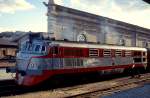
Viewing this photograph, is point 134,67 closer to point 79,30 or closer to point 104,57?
point 104,57

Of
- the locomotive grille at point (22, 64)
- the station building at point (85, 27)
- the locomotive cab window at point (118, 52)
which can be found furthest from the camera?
the station building at point (85, 27)

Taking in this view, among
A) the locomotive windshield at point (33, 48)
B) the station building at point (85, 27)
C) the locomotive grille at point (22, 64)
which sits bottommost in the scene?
the locomotive grille at point (22, 64)

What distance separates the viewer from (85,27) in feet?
92.8

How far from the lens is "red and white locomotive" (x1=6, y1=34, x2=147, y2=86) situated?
14453 mm

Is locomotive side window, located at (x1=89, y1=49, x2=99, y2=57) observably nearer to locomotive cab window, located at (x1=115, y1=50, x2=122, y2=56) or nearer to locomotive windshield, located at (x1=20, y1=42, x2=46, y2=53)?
locomotive cab window, located at (x1=115, y1=50, x2=122, y2=56)

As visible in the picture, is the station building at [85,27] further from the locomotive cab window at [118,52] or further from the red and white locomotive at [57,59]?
the red and white locomotive at [57,59]

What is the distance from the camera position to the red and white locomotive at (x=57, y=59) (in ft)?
47.4

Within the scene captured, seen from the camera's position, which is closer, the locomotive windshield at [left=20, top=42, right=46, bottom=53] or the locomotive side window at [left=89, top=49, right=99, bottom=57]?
the locomotive windshield at [left=20, top=42, right=46, bottom=53]

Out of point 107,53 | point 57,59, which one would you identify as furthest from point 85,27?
point 57,59

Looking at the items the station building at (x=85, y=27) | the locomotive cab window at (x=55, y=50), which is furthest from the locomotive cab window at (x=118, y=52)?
the locomotive cab window at (x=55, y=50)

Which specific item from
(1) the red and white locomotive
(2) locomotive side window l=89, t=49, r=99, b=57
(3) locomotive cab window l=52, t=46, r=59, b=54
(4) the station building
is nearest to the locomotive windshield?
(1) the red and white locomotive

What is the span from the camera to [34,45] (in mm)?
15328

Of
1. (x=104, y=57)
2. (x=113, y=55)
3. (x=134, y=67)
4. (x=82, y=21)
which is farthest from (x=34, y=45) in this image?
(x=82, y=21)

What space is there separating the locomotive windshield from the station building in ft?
19.9
